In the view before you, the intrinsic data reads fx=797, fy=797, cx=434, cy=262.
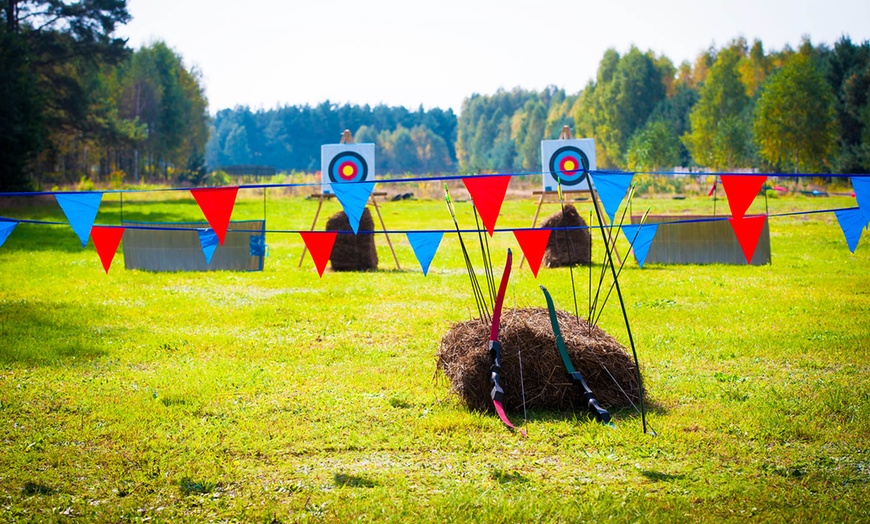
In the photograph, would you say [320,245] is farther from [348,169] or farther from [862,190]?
[348,169]

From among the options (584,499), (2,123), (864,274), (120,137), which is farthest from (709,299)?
(120,137)

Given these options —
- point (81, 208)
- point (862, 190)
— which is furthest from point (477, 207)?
point (81, 208)

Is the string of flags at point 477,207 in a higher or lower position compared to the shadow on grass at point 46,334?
higher

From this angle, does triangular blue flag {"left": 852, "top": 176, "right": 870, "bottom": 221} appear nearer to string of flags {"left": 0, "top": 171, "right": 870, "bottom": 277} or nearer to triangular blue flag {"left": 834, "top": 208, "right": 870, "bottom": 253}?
string of flags {"left": 0, "top": 171, "right": 870, "bottom": 277}

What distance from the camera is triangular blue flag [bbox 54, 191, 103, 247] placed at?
8414mm

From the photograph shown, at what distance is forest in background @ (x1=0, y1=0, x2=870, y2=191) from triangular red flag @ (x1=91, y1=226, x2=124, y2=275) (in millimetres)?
28849

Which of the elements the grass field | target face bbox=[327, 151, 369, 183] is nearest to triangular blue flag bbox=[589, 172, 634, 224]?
the grass field

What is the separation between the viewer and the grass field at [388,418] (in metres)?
5.27

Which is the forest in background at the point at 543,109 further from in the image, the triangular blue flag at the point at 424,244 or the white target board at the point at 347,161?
the triangular blue flag at the point at 424,244

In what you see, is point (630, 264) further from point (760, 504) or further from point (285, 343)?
point (760, 504)

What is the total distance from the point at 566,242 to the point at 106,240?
33.4 feet

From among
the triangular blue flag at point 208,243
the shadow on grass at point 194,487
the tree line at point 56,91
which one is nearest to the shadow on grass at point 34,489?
the shadow on grass at point 194,487

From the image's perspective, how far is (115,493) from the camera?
17.9 feet

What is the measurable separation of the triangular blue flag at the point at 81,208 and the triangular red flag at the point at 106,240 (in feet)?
6.24
